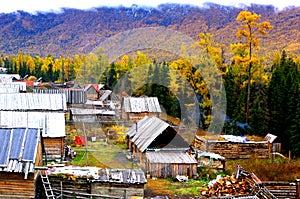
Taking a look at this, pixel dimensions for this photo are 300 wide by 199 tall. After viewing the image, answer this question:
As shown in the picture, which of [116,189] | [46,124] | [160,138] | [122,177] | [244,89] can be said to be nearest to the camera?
[116,189]

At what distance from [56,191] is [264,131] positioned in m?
25.3

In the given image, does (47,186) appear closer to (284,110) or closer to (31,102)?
(31,102)

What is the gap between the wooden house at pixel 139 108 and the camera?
46281 millimetres

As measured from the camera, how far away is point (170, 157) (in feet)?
88.6

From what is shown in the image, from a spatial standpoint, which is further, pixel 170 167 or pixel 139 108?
pixel 139 108

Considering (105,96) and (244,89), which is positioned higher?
(244,89)

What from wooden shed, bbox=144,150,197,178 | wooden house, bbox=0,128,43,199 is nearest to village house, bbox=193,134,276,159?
wooden shed, bbox=144,150,197,178

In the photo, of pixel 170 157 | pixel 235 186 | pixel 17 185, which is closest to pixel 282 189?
pixel 235 186

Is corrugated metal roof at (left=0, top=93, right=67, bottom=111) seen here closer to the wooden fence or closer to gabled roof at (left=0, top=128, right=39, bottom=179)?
gabled roof at (left=0, top=128, right=39, bottom=179)

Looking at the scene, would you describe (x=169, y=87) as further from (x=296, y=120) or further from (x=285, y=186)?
(x=285, y=186)

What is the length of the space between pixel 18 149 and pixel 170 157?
36.6 feet

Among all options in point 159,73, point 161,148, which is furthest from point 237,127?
point 159,73

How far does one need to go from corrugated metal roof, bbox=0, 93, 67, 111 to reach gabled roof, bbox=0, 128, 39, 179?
1815cm

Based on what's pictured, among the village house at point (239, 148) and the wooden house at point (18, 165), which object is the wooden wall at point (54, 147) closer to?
the village house at point (239, 148)
